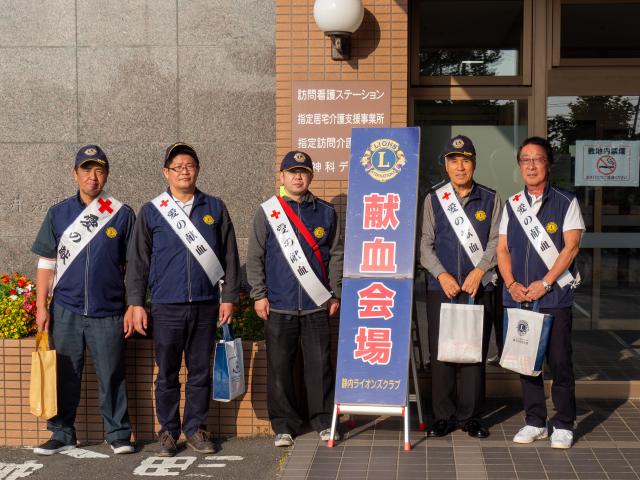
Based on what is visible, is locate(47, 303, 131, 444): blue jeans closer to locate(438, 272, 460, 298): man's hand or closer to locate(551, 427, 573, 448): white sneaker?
locate(438, 272, 460, 298): man's hand

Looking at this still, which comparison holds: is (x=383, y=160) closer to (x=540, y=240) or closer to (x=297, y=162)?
(x=297, y=162)

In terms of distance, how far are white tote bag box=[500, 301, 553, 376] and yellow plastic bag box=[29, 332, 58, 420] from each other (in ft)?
10.1

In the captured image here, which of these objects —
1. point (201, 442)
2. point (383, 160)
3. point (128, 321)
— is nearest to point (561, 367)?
point (383, 160)

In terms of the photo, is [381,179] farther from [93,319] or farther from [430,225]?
[93,319]

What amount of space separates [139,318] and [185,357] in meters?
0.43

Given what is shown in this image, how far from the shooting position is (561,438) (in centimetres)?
574

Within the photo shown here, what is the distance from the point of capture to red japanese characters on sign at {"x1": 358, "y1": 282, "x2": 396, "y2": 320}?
5859 millimetres

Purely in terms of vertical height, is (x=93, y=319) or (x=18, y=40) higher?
(x=18, y=40)

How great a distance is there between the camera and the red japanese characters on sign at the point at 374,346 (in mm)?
5844

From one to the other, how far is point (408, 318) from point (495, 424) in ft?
4.00

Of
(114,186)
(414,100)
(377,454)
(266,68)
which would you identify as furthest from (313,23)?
(377,454)

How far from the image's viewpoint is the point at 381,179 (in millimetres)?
5969

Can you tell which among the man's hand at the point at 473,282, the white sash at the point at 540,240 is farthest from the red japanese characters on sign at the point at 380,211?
the white sash at the point at 540,240

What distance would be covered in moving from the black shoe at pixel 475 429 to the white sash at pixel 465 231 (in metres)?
1.00
